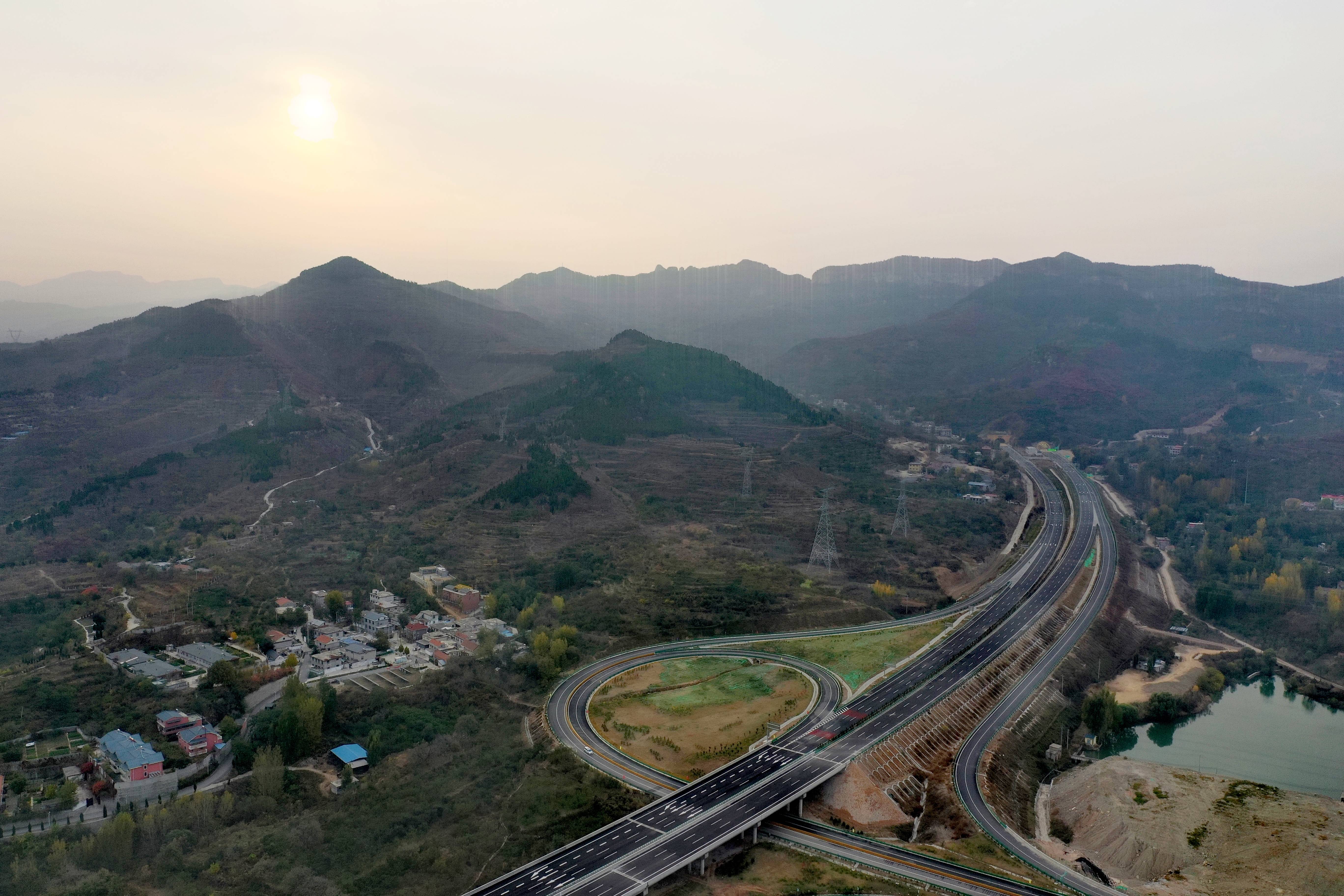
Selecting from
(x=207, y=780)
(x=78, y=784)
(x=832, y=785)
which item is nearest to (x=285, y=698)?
(x=207, y=780)

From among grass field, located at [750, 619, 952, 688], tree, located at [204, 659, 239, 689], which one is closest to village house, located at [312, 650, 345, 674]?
tree, located at [204, 659, 239, 689]

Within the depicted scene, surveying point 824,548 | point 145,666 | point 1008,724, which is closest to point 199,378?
point 145,666

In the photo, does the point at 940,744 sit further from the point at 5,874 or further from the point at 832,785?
the point at 5,874

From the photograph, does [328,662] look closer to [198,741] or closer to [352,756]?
[198,741]

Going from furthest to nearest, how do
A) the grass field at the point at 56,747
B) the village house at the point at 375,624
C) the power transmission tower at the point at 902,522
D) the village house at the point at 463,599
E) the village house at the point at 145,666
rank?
the power transmission tower at the point at 902,522, the village house at the point at 463,599, the village house at the point at 375,624, the village house at the point at 145,666, the grass field at the point at 56,747

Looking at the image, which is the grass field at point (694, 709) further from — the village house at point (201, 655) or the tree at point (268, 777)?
the village house at point (201, 655)

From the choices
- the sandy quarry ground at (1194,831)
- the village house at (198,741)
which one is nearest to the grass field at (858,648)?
the sandy quarry ground at (1194,831)
